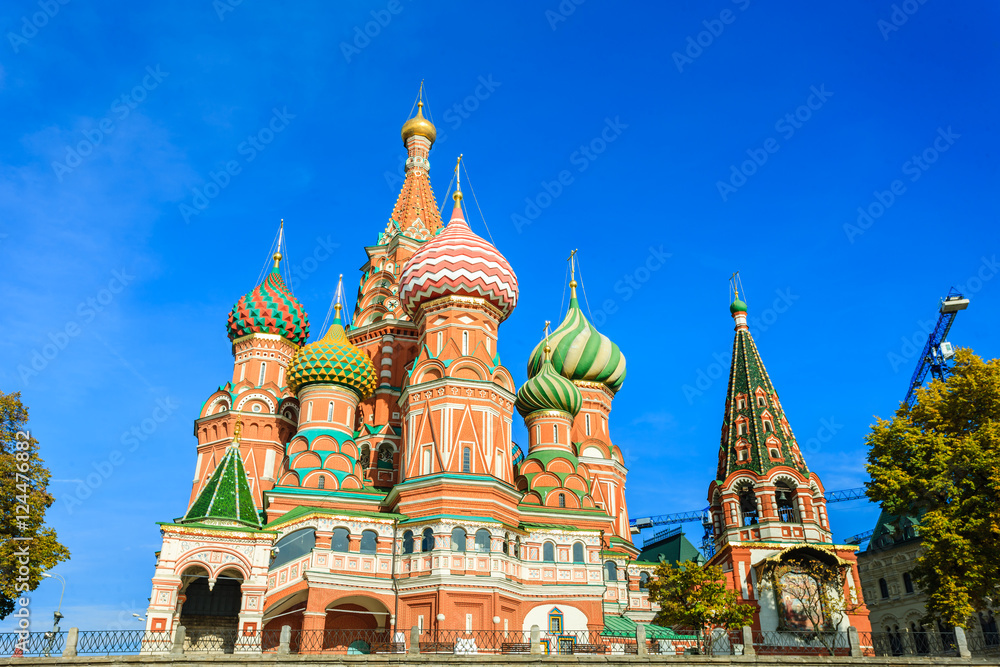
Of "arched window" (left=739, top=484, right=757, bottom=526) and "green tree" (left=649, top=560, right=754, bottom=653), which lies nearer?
"green tree" (left=649, top=560, right=754, bottom=653)

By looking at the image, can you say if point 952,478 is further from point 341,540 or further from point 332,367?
point 332,367

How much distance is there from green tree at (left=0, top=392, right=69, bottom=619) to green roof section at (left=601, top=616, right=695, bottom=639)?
51.9 ft

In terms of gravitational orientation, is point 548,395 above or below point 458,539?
above

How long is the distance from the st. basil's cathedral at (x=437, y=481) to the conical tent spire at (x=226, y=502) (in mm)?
69

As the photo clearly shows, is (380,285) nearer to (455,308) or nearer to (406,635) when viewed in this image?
(455,308)

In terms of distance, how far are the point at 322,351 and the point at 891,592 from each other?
3025 centimetres

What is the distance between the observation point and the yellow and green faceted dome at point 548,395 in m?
34.4

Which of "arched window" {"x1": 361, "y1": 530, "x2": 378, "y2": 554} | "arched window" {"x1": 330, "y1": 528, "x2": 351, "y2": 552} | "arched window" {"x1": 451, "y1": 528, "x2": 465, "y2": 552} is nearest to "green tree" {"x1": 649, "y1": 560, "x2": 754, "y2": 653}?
"arched window" {"x1": 451, "y1": 528, "x2": 465, "y2": 552}

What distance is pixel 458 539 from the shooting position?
82.7 ft

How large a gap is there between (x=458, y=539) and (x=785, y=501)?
A: 46.1 feet

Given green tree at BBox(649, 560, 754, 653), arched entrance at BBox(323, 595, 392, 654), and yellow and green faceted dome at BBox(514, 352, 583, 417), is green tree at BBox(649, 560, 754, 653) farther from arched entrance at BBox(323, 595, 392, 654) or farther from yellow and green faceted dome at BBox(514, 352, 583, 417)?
yellow and green faceted dome at BBox(514, 352, 583, 417)

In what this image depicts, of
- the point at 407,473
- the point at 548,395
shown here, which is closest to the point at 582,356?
the point at 548,395

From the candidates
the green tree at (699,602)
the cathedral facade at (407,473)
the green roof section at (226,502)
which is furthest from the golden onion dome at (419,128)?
the green tree at (699,602)

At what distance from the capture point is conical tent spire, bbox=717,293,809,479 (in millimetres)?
31516
